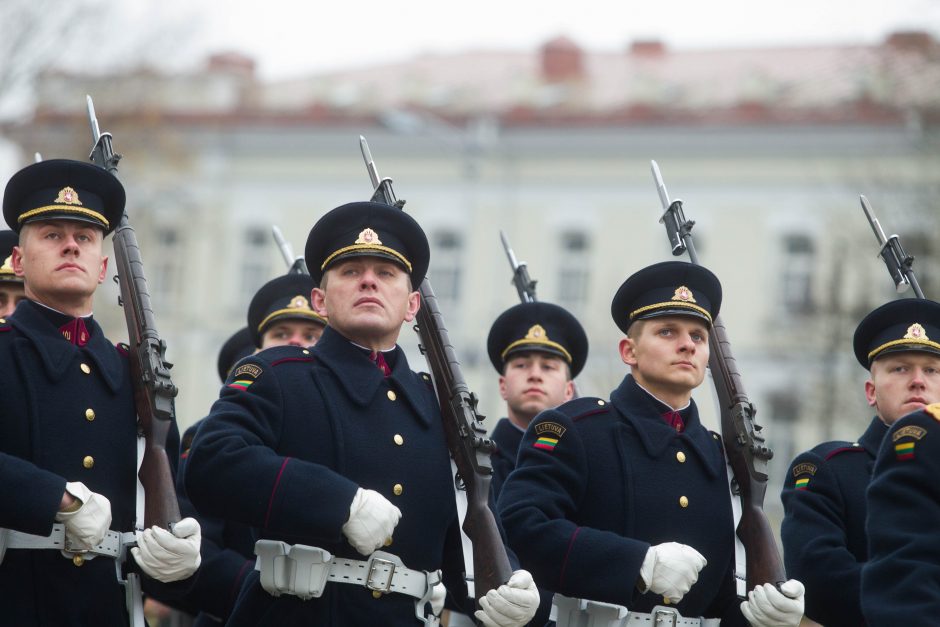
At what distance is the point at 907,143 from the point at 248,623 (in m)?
26.8

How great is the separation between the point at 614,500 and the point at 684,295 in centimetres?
93

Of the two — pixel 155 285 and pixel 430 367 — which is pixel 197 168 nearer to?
pixel 155 285

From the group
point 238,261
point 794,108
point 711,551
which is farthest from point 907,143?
point 711,551

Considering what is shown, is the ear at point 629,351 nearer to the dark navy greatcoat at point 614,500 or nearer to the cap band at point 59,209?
the dark navy greatcoat at point 614,500

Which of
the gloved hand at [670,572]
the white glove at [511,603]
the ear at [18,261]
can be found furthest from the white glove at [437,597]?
the ear at [18,261]

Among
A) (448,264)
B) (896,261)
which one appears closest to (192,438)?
(896,261)

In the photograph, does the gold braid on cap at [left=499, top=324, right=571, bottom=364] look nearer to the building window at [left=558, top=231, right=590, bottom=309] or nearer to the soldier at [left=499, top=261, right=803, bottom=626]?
the soldier at [left=499, top=261, right=803, bottom=626]

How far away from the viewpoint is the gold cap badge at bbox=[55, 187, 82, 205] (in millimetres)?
6840

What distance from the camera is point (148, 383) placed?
6812mm

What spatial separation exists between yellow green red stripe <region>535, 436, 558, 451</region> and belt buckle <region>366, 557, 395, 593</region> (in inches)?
39.5

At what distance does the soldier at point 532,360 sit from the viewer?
369 inches

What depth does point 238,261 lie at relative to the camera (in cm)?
3878

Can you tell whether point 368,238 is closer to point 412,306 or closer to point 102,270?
point 412,306

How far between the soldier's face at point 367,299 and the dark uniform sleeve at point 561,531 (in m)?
0.79
